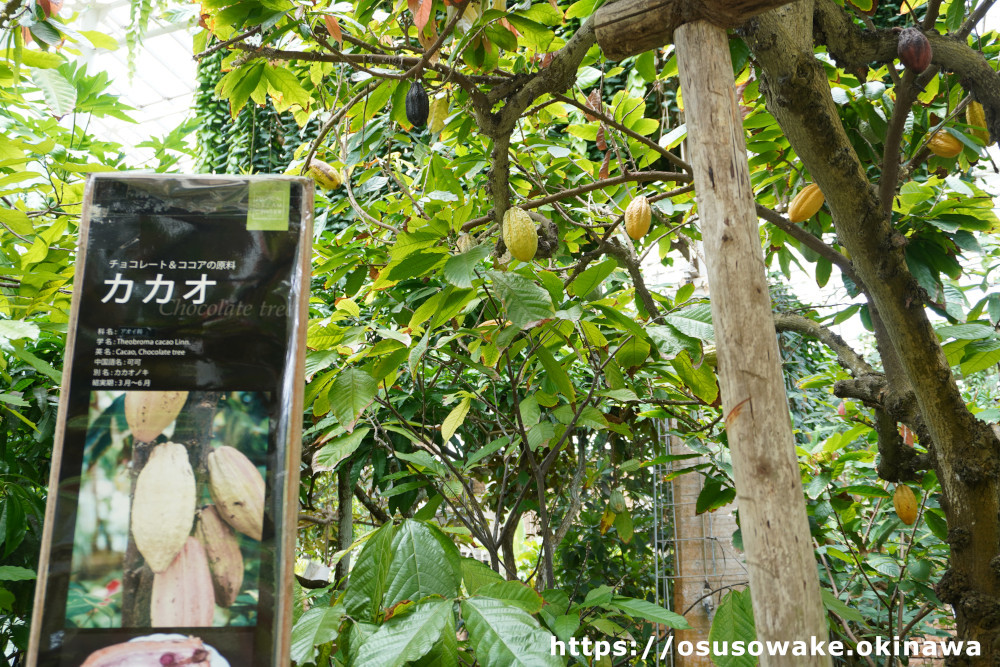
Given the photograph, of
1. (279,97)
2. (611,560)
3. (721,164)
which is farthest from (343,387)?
(611,560)

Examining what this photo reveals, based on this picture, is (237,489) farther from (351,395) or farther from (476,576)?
(476,576)

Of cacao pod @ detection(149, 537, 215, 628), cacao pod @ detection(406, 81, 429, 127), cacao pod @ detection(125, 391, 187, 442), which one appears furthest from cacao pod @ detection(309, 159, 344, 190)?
cacao pod @ detection(149, 537, 215, 628)

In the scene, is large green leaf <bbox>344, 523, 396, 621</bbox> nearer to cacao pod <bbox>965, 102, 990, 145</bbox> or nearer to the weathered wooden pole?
the weathered wooden pole

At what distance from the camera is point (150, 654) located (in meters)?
0.75

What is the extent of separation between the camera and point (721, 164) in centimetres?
110

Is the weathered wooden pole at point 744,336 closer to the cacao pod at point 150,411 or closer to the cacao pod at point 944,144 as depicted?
the cacao pod at point 150,411

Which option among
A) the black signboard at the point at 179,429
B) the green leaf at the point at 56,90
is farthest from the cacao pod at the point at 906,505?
the green leaf at the point at 56,90

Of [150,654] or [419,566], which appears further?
[419,566]

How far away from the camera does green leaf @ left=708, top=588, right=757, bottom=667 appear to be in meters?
1.23

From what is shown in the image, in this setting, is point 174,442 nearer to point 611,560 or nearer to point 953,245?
point 953,245

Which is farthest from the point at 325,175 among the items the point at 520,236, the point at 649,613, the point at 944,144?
the point at 944,144

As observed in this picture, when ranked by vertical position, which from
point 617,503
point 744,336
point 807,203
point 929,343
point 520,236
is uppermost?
point 807,203

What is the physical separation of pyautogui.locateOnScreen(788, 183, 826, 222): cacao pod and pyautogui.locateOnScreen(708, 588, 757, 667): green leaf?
1089 millimetres

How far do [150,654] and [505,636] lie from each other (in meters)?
0.46
